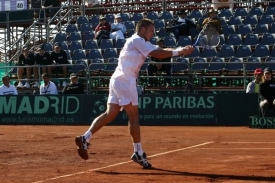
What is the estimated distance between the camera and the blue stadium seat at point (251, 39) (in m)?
25.5

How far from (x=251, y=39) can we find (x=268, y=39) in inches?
24.4

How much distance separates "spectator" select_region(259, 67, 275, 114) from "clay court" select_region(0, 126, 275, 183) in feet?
7.05

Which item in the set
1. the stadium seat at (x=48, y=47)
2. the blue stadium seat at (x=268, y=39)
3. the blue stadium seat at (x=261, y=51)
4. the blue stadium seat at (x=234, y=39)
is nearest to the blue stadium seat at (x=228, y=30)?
the blue stadium seat at (x=234, y=39)

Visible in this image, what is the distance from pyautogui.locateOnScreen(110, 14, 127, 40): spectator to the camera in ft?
94.1

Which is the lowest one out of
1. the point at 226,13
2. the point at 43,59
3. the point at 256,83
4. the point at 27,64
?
the point at 256,83

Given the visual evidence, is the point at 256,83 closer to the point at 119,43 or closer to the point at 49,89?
the point at 49,89

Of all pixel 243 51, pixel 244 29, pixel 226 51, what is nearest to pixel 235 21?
pixel 244 29

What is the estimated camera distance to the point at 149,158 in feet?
41.7

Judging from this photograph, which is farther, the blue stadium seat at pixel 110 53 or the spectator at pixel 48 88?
the blue stadium seat at pixel 110 53

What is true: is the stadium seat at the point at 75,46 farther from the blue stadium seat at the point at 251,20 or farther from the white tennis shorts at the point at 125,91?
the white tennis shorts at the point at 125,91

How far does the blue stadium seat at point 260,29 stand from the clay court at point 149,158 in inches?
301

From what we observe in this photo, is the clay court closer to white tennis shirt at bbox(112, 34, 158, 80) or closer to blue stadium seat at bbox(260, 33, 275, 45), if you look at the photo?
white tennis shirt at bbox(112, 34, 158, 80)

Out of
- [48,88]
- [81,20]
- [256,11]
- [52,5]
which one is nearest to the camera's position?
[48,88]

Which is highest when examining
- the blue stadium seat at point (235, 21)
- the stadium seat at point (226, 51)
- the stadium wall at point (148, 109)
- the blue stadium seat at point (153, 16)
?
the blue stadium seat at point (153, 16)
